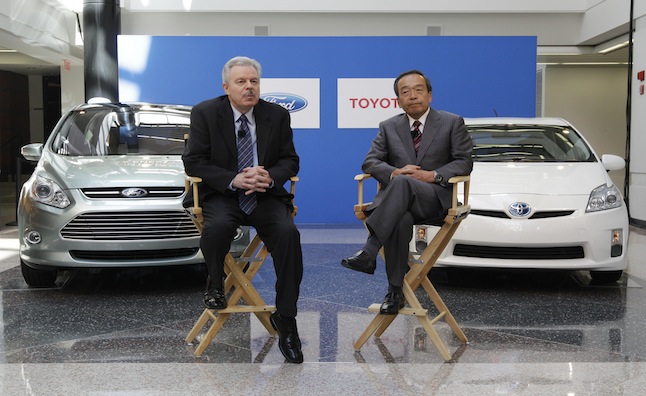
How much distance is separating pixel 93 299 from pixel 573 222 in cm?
326

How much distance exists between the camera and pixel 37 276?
5.70 metres

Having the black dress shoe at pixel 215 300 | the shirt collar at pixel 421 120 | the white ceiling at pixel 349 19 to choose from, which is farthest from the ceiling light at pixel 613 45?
the black dress shoe at pixel 215 300

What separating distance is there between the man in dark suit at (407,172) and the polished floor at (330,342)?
45cm

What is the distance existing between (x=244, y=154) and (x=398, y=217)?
0.86 meters

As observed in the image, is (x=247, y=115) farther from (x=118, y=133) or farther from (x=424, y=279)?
(x=118, y=133)

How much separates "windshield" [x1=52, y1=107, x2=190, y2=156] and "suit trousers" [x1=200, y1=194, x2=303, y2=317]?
232 cm

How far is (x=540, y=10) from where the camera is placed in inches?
517

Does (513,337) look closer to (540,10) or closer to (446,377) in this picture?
(446,377)

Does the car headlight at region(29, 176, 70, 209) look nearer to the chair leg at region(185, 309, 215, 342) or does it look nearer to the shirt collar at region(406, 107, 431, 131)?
the chair leg at region(185, 309, 215, 342)

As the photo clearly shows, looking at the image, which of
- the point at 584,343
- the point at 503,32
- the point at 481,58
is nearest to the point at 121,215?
the point at 584,343

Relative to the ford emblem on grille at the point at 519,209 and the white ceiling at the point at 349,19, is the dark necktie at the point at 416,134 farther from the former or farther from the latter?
the white ceiling at the point at 349,19

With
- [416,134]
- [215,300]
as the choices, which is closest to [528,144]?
[416,134]

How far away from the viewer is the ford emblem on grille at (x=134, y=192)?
17.3 ft

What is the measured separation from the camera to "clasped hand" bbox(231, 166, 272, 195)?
388cm
